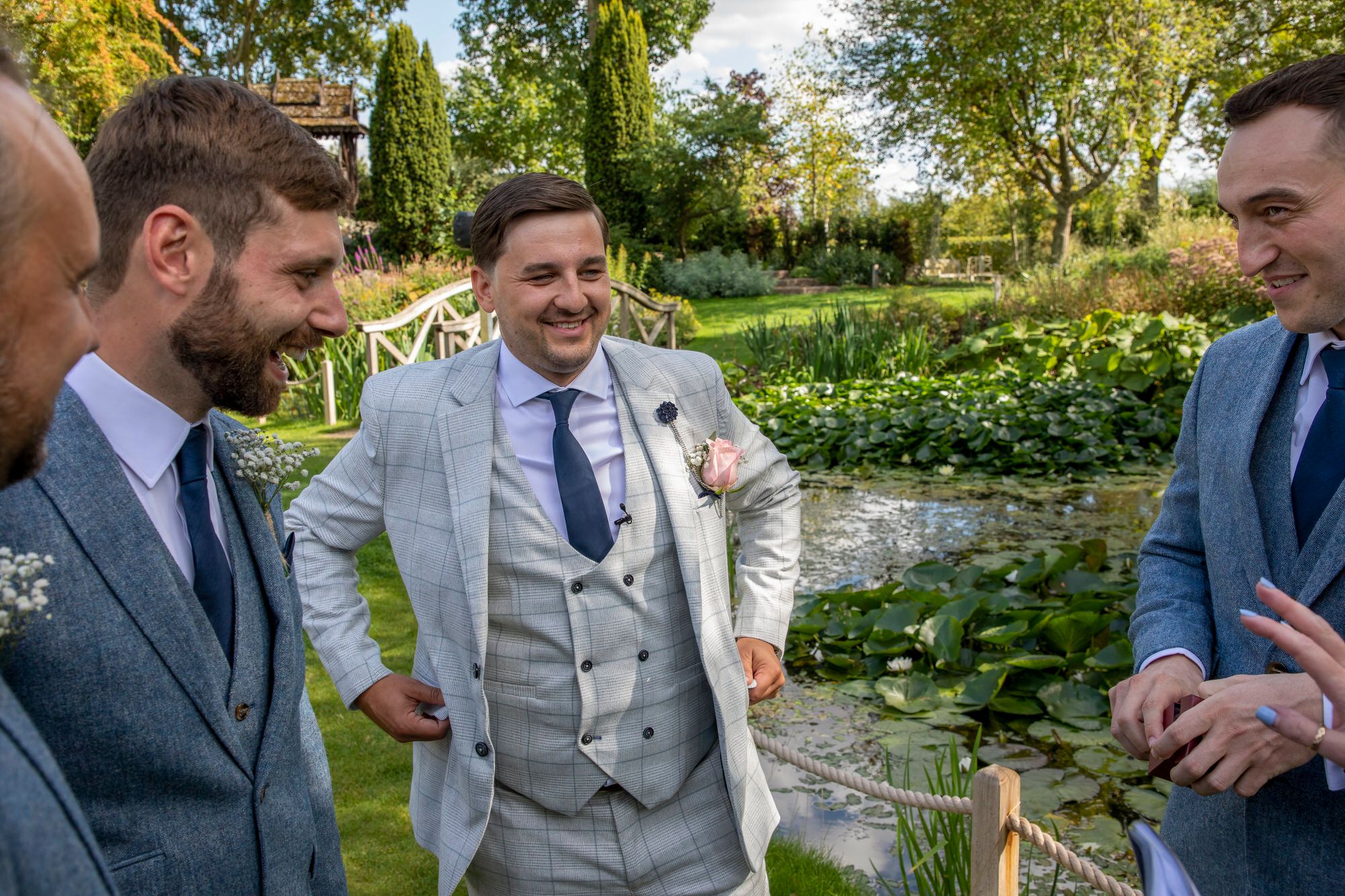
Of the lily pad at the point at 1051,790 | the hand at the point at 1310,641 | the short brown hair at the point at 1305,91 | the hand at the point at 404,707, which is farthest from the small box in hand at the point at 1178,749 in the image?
the lily pad at the point at 1051,790

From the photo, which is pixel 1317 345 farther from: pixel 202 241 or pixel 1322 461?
pixel 202 241

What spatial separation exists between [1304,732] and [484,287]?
1.83 m

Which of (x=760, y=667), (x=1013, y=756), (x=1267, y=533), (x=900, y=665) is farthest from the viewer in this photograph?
(x=900, y=665)

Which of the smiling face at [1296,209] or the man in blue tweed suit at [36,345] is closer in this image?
the man in blue tweed suit at [36,345]

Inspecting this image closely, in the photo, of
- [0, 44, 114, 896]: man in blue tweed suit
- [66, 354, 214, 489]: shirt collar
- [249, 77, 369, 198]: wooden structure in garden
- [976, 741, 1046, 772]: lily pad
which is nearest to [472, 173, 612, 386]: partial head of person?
[66, 354, 214, 489]: shirt collar

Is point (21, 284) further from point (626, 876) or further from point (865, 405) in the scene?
point (865, 405)

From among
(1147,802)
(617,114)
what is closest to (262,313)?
(1147,802)

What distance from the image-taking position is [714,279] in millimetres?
20625

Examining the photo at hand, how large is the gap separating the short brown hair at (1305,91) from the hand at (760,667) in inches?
55.6

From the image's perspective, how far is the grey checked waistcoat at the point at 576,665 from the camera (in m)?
1.95

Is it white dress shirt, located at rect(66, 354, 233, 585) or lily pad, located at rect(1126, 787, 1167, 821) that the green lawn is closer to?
lily pad, located at rect(1126, 787, 1167, 821)

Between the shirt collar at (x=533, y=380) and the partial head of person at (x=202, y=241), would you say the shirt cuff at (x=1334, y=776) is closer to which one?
the shirt collar at (x=533, y=380)

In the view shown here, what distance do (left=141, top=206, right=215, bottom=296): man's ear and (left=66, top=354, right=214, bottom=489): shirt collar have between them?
152 mm

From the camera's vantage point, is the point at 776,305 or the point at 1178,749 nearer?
the point at 1178,749
